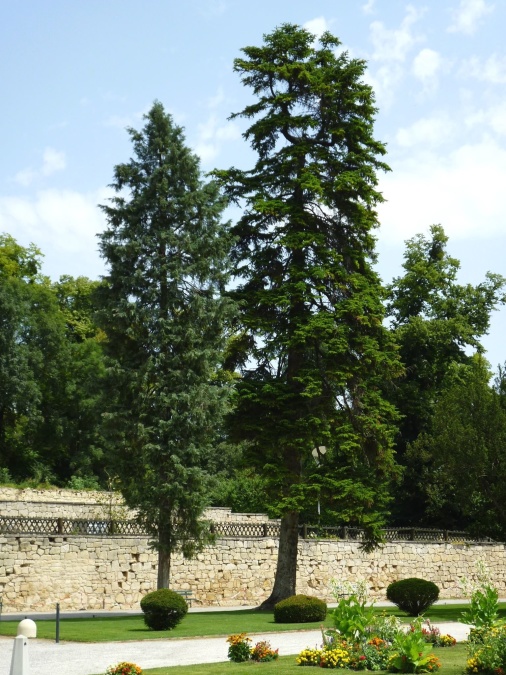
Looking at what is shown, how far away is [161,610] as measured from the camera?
21516 millimetres

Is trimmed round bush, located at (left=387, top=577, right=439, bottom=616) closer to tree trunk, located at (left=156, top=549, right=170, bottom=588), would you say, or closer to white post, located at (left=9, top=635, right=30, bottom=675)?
tree trunk, located at (left=156, top=549, right=170, bottom=588)

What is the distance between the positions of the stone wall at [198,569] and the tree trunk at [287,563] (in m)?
2.49

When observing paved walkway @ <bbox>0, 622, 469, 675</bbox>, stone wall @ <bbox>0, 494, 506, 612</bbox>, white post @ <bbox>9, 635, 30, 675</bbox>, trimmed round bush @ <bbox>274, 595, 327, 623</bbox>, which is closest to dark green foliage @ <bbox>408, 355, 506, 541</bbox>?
stone wall @ <bbox>0, 494, 506, 612</bbox>

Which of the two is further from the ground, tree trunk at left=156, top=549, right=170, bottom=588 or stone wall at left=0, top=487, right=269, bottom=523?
stone wall at left=0, top=487, right=269, bottom=523

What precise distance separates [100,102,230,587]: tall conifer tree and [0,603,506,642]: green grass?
241 cm

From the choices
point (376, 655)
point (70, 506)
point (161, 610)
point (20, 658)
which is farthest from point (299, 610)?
point (70, 506)

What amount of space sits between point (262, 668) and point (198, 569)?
17.8 meters

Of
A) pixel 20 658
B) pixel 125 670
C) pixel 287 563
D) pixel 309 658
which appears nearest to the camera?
pixel 20 658

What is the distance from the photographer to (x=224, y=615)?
88.7ft

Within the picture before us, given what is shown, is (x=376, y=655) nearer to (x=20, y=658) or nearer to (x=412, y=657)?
(x=412, y=657)

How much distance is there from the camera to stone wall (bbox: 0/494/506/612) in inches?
1107

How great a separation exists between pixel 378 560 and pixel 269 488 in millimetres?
10749

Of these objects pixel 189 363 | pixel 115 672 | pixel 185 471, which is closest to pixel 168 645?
pixel 115 672

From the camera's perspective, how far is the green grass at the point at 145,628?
20000 millimetres
